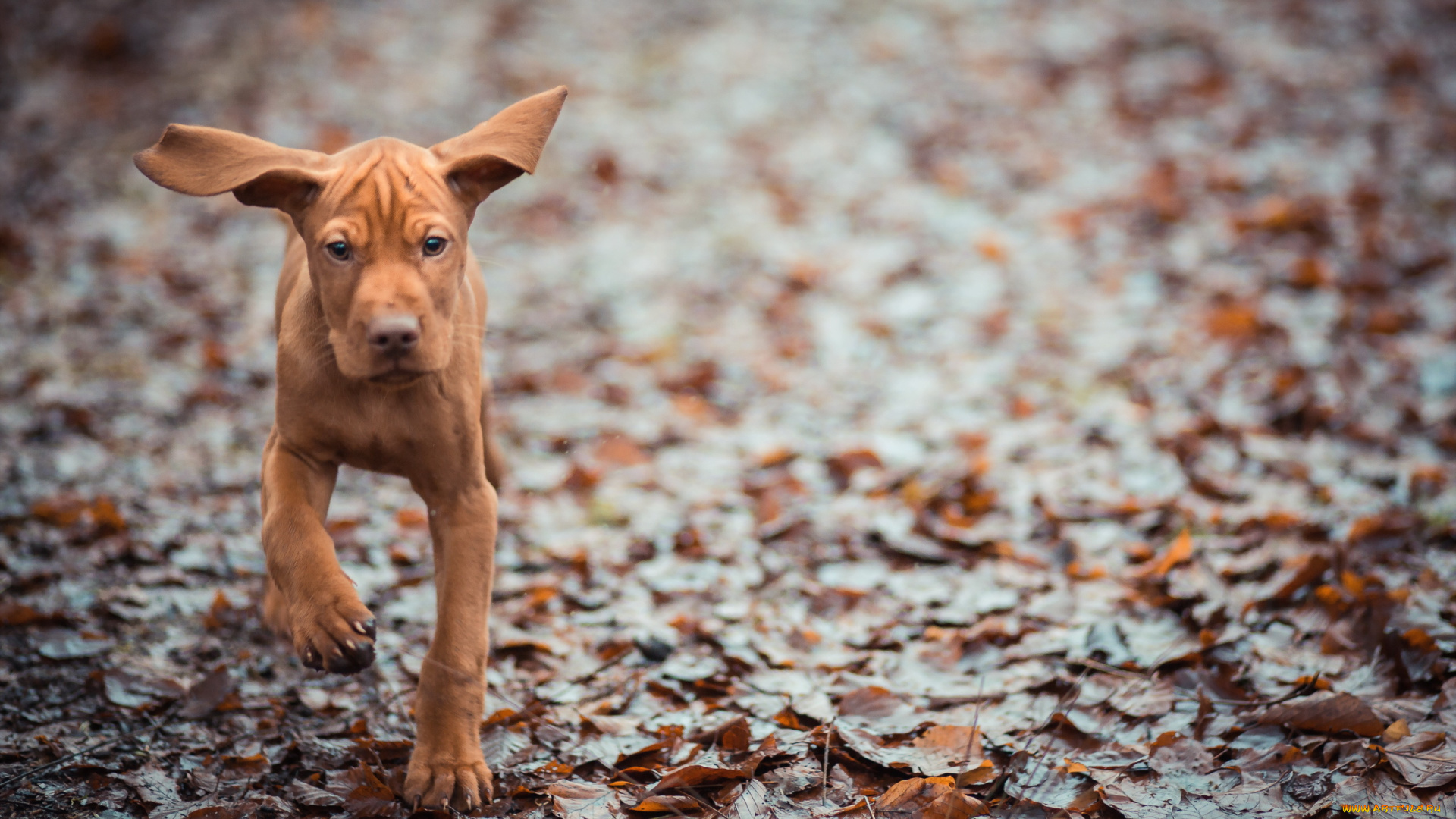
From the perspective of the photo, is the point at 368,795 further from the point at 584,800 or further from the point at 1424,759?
the point at 1424,759

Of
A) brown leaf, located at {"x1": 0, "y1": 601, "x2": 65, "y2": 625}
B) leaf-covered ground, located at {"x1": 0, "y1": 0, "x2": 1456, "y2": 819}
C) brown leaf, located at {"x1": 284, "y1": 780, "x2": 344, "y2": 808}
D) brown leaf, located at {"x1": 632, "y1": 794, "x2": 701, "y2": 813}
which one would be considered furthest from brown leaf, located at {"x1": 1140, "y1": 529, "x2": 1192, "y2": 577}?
Answer: brown leaf, located at {"x1": 0, "y1": 601, "x2": 65, "y2": 625}

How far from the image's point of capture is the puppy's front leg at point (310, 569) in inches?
94.1

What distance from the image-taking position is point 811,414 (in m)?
5.90

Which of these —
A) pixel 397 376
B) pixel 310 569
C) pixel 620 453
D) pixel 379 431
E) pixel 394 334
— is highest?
pixel 394 334

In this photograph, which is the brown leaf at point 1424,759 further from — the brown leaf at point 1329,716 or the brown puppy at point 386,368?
the brown puppy at point 386,368

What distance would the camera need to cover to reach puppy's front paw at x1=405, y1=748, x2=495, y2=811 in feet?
8.87

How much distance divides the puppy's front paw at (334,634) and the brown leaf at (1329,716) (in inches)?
97.4

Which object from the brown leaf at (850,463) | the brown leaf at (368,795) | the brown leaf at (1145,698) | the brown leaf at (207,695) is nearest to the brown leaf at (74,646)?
the brown leaf at (207,695)

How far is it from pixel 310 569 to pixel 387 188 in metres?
0.92

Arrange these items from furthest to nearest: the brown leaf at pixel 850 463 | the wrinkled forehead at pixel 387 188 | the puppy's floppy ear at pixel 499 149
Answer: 1. the brown leaf at pixel 850 463
2. the puppy's floppy ear at pixel 499 149
3. the wrinkled forehead at pixel 387 188

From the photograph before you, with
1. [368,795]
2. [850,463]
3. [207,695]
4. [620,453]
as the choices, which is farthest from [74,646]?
[850,463]

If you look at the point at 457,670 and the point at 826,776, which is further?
the point at 826,776

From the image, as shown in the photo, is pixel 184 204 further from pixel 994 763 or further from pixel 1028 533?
pixel 994 763

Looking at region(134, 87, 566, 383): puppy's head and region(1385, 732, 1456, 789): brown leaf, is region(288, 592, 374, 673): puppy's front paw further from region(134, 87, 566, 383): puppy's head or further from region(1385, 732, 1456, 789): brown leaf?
region(1385, 732, 1456, 789): brown leaf
